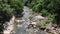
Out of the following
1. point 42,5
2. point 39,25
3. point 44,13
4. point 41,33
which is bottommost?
point 41,33

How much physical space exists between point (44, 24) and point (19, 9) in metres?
15.2

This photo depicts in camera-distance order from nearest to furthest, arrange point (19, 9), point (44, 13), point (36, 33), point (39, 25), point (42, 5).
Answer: point (36, 33), point (39, 25), point (44, 13), point (42, 5), point (19, 9)

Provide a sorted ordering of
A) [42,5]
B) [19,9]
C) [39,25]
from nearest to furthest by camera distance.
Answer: [39,25] → [42,5] → [19,9]

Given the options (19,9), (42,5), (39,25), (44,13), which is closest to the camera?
(39,25)

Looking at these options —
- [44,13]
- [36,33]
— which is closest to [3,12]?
[36,33]

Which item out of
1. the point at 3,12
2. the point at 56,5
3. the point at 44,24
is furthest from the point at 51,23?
the point at 3,12

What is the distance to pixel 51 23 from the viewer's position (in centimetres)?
2514

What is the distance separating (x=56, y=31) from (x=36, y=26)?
4.75 meters

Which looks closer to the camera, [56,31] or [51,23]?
[56,31]

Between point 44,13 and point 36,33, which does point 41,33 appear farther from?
point 44,13

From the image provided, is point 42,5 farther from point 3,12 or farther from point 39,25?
point 3,12

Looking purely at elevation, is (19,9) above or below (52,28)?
above

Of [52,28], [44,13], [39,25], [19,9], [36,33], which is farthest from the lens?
[19,9]

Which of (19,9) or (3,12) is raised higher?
(19,9)
